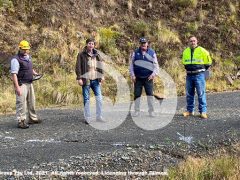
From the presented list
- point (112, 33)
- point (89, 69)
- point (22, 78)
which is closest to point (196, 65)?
point (89, 69)

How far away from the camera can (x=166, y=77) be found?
17.0 metres

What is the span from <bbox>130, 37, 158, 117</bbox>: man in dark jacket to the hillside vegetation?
3946 millimetres

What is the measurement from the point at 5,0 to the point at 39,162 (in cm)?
1205

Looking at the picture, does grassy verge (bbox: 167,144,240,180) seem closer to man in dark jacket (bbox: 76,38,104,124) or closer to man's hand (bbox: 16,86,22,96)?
man in dark jacket (bbox: 76,38,104,124)

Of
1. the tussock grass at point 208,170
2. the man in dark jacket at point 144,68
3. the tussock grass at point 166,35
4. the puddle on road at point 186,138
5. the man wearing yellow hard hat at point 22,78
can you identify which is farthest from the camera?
the tussock grass at point 166,35

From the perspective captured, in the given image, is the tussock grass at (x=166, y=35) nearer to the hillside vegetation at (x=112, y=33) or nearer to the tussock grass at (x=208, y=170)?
the hillside vegetation at (x=112, y=33)

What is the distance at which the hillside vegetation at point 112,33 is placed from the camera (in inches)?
621

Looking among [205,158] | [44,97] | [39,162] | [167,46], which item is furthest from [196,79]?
[167,46]

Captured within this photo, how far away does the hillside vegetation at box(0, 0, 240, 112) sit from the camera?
51.7 feet

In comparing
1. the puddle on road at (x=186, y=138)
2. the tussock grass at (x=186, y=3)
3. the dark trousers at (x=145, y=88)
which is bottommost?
the puddle on road at (x=186, y=138)

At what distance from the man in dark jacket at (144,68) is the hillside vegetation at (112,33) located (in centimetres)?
395

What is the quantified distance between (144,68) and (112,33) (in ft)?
27.8

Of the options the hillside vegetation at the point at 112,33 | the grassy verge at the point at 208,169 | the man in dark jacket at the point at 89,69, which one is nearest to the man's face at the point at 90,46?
the man in dark jacket at the point at 89,69

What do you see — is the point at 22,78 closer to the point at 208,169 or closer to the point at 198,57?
the point at 198,57
